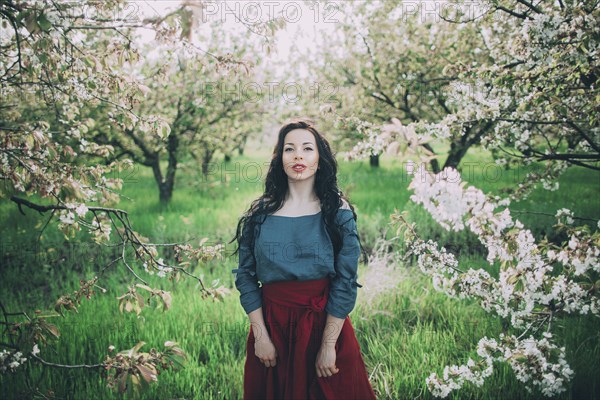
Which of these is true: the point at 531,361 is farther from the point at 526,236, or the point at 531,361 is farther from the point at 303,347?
the point at 303,347

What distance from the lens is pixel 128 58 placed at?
7.95 ft

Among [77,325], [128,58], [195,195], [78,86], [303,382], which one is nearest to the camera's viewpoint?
[303,382]

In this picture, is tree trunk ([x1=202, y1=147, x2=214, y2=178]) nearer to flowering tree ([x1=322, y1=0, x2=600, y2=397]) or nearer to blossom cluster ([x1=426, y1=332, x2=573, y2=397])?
flowering tree ([x1=322, y1=0, x2=600, y2=397])

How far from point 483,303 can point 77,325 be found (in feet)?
10.5

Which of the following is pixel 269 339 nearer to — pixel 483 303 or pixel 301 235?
pixel 301 235

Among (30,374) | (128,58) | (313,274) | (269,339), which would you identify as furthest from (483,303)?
(30,374)

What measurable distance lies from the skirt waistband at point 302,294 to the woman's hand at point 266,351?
0.64ft

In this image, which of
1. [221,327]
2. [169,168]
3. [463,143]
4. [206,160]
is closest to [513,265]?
[221,327]

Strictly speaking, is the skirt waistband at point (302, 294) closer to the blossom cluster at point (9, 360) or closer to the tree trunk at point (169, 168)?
the blossom cluster at point (9, 360)

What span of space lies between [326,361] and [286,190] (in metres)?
0.90

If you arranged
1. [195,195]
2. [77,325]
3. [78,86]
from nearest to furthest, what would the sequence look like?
[78,86], [77,325], [195,195]

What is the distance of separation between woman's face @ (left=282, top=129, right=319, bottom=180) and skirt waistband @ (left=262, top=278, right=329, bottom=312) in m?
0.53

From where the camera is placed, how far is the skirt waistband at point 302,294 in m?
2.04

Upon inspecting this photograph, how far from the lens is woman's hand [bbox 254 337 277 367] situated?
2.04 m
